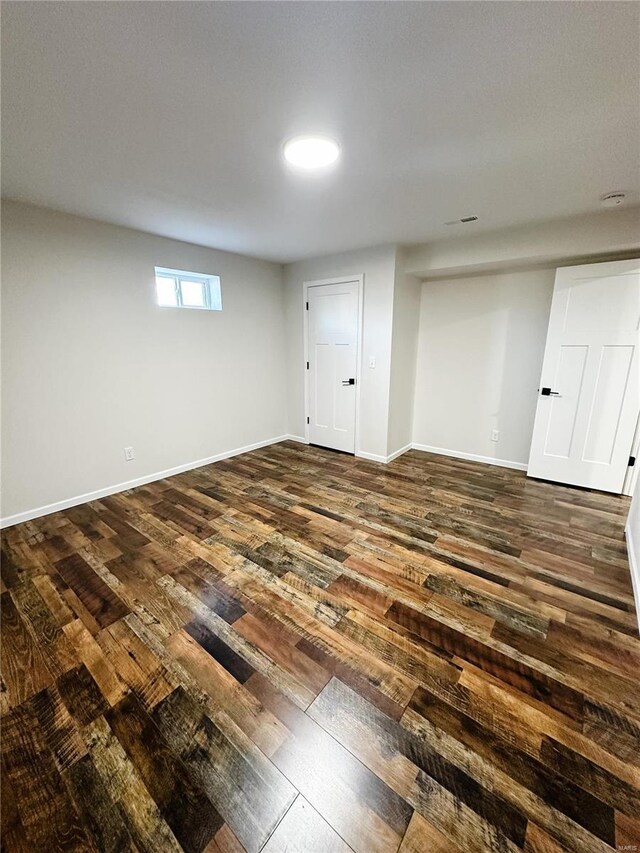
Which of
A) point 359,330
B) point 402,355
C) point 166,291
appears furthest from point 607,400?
point 166,291

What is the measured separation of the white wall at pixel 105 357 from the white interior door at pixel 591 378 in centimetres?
328

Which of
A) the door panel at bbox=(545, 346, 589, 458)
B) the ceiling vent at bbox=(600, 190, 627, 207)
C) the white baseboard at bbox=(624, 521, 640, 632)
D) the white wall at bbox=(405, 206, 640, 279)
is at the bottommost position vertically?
the white baseboard at bbox=(624, 521, 640, 632)

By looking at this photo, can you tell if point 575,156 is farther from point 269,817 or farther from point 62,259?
point 62,259

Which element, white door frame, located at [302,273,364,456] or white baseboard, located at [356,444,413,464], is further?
white baseboard, located at [356,444,413,464]

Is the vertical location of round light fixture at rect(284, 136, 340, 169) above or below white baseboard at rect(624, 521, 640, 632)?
above

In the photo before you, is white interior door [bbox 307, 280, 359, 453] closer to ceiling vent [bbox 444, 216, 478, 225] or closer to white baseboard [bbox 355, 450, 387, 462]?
white baseboard [bbox 355, 450, 387, 462]

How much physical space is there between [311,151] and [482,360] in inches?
112

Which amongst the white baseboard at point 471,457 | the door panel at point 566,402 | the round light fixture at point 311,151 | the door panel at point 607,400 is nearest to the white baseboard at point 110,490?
the white baseboard at point 471,457

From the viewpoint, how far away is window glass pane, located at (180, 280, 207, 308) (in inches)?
141

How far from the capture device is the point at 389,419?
152 inches

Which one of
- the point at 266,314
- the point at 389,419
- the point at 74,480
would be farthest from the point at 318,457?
the point at 74,480

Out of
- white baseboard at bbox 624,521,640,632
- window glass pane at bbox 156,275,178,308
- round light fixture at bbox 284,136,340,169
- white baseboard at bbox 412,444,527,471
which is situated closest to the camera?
round light fixture at bbox 284,136,340,169

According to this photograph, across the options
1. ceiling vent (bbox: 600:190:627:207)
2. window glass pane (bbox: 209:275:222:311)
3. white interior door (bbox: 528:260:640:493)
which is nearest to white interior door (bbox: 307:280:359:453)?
window glass pane (bbox: 209:275:222:311)

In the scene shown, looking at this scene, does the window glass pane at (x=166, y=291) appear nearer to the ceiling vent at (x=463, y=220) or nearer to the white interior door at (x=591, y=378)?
the ceiling vent at (x=463, y=220)
